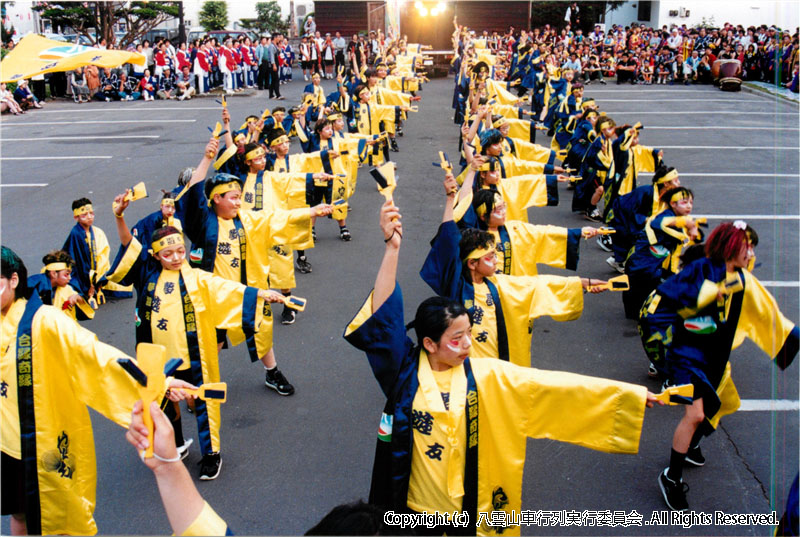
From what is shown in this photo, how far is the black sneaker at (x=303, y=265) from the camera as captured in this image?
809 centimetres

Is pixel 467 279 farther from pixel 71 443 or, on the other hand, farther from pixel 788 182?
pixel 788 182

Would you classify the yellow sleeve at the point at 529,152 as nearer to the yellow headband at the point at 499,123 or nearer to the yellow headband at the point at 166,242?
the yellow headband at the point at 499,123

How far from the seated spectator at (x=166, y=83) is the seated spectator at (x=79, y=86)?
88.0 inches

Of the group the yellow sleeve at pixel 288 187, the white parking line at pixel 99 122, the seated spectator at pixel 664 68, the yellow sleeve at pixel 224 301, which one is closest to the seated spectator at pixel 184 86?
the white parking line at pixel 99 122

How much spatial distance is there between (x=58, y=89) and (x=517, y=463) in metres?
A: 24.5

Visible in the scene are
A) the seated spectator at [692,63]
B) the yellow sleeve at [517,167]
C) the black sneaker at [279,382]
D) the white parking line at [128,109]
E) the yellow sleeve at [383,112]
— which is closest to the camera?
the black sneaker at [279,382]

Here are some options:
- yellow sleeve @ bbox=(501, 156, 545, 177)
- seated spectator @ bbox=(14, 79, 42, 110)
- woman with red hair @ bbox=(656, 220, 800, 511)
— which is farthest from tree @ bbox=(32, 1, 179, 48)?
woman with red hair @ bbox=(656, 220, 800, 511)

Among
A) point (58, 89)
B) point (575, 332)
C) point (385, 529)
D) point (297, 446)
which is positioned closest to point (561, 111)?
point (575, 332)

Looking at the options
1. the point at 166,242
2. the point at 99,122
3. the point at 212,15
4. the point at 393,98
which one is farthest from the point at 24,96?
the point at 212,15

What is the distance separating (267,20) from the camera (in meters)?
42.1

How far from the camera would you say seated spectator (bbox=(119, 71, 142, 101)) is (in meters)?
22.5

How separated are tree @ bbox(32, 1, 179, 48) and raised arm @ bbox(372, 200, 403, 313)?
2451cm

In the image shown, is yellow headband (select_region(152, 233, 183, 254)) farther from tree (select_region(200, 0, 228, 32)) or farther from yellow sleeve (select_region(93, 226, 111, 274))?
tree (select_region(200, 0, 228, 32))

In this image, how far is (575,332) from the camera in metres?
6.50
